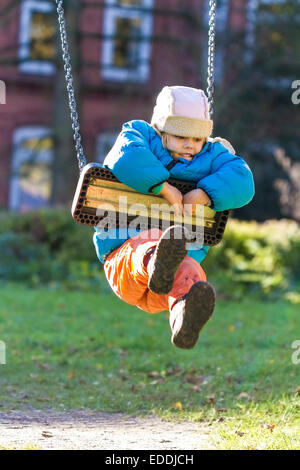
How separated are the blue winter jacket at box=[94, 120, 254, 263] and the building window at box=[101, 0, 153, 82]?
12.3 metres

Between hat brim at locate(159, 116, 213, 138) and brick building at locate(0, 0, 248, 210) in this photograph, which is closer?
hat brim at locate(159, 116, 213, 138)

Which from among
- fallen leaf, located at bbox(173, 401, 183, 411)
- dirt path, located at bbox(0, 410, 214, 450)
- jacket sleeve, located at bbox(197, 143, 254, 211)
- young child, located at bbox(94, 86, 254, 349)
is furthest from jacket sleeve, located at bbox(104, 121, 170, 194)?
fallen leaf, located at bbox(173, 401, 183, 411)

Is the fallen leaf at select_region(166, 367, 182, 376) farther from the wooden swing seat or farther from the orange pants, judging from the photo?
the wooden swing seat

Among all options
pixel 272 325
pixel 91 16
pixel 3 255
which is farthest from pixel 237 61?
pixel 272 325

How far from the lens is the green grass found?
5219 mm

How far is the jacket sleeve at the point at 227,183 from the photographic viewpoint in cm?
428

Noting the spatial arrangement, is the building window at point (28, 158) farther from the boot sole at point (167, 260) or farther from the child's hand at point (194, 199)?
the boot sole at point (167, 260)

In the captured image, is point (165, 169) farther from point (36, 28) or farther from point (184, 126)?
point (36, 28)

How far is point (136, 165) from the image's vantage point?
163 inches

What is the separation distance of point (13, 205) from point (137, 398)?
1219 cm

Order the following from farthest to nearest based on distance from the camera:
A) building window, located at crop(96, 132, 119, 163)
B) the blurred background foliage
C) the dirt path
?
building window, located at crop(96, 132, 119, 163) → the blurred background foliage → the dirt path

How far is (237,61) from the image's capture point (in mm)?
16219

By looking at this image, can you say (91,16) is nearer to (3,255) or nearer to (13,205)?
(13,205)
